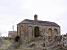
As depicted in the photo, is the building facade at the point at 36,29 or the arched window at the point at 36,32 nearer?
the building facade at the point at 36,29

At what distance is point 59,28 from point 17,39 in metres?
15.3

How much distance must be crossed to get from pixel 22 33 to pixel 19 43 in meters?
6.74

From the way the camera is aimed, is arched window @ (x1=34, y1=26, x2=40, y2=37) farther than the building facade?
Yes

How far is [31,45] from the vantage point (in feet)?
205

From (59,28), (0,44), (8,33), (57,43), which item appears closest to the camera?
(57,43)

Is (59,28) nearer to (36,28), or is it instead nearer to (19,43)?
(36,28)

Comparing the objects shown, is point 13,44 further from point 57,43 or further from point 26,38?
point 57,43

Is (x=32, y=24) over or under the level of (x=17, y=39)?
over

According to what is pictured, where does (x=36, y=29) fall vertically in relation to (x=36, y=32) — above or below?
above

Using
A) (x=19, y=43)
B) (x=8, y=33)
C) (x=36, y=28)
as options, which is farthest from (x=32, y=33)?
(x=8, y=33)

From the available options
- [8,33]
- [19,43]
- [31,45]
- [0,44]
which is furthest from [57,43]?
[8,33]

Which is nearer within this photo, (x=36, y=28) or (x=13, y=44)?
(x=13, y=44)

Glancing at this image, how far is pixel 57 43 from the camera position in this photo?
60375 mm

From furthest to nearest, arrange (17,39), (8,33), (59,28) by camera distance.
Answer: (8,33)
(59,28)
(17,39)
